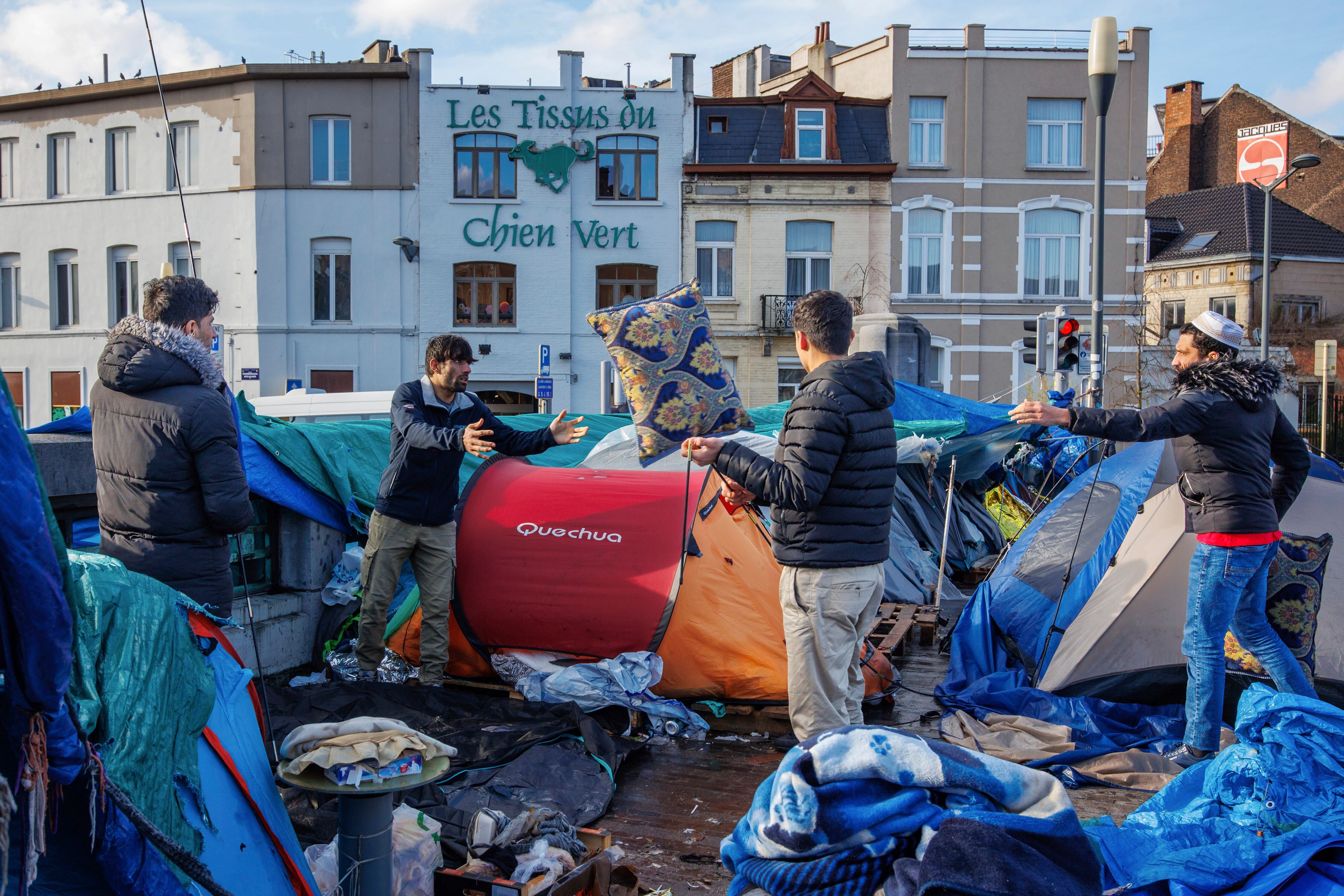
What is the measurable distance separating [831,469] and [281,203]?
66.8 ft

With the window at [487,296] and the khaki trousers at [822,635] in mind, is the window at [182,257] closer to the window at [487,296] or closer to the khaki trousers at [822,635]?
the window at [487,296]

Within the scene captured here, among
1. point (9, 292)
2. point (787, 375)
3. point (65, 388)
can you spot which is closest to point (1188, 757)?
point (787, 375)

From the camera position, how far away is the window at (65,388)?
22.6 meters

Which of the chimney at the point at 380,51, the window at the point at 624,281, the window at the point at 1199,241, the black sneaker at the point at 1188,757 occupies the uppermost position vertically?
the chimney at the point at 380,51

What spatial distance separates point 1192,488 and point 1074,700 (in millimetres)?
1257

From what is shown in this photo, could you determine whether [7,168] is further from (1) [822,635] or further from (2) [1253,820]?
(2) [1253,820]

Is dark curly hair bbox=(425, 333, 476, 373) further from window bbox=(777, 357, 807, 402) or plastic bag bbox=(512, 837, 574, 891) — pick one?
window bbox=(777, 357, 807, 402)

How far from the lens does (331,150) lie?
21094 mm

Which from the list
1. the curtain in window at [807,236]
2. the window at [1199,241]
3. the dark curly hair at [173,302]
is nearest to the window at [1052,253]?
the curtain in window at [807,236]

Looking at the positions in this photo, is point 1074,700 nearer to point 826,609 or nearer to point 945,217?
point 826,609

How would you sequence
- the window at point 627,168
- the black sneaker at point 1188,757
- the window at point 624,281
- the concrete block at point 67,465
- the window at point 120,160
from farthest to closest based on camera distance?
the window at point 120,160 → the window at point 624,281 → the window at point 627,168 → the concrete block at point 67,465 → the black sneaker at point 1188,757

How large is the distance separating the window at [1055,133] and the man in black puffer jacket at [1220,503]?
19.8 meters

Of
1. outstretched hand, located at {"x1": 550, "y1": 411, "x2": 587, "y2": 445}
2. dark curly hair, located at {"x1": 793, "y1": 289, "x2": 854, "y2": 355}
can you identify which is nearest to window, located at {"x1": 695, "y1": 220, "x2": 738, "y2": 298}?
outstretched hand, located at {"x1": 550, "y1": 411, "x2": 587, "y2": 445}

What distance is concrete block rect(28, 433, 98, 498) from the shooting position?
13.4ft
